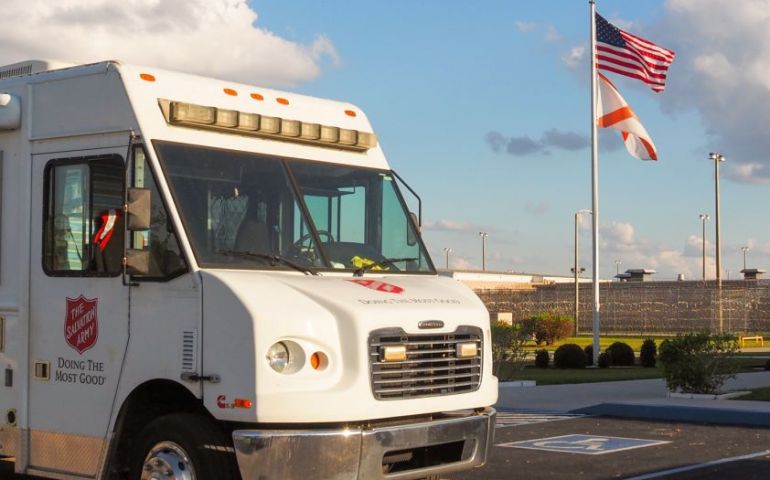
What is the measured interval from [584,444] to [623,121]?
17.7 metres

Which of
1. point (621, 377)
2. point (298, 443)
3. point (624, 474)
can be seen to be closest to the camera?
point (298, 443)

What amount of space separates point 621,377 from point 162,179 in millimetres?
20258

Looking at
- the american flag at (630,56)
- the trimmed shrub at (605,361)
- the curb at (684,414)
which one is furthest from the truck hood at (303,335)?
the trimmed shrub at (605,361)

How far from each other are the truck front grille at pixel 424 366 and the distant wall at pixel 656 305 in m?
57.9

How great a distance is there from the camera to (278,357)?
717 centimetres

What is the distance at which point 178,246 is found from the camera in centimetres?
758

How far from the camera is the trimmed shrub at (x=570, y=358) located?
102ft

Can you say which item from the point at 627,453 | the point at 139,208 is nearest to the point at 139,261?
the point at 139,208

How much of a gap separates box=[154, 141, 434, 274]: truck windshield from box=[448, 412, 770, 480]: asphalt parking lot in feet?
10.2

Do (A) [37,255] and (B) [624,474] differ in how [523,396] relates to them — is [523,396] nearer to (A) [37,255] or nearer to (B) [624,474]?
(B) [624,474]

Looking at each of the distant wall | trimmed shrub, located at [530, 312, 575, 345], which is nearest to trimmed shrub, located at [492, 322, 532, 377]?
trimmed shrub, located at [530, 312, 575, 345]

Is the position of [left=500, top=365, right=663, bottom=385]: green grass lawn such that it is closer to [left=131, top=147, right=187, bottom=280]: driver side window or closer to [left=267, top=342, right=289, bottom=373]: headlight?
[left=131, top=147, right=187, bottom=280]: driver side window

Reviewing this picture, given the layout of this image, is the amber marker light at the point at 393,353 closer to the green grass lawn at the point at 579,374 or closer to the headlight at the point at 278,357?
the headlight at the point at 278,357

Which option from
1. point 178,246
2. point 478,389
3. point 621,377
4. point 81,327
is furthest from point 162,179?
point 621,377
